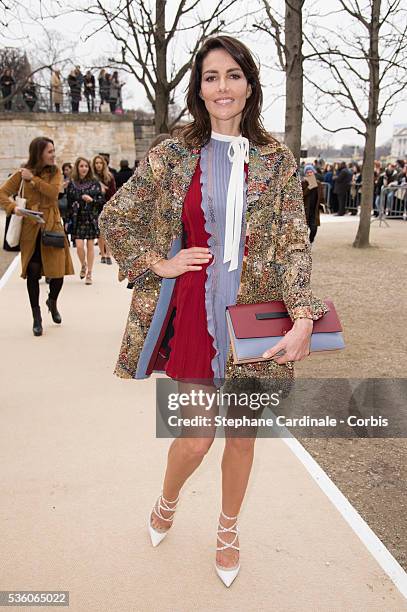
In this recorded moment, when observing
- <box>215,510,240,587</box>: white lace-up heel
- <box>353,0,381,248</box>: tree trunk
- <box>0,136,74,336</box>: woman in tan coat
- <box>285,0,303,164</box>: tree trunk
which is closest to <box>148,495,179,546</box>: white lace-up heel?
<box>215,510,240,587</box>: white lace-up heel

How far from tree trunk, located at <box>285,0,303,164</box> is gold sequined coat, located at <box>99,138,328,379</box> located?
254 inches

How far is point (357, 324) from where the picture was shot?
716cm

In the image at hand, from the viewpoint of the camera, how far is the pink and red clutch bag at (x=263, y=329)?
7.13 ft

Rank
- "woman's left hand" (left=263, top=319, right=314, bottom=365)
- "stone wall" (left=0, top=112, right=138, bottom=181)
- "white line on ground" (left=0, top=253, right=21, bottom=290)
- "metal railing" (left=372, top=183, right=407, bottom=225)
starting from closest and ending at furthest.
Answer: "woman's left hand" (left=263, top=319, right=314, bottom=365), "white line on ground" (left=0, top=253, right=21, bottom=290), "metal railing" (left=372, top=183, right=407, bottom=225), "stone wall" (left=0, top=112, right=138, bottom=181)

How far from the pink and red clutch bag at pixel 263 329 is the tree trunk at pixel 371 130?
11.6m

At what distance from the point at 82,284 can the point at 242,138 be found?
708 cm

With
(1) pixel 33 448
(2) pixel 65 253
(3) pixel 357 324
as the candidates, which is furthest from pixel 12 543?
(3) pixel 357 324

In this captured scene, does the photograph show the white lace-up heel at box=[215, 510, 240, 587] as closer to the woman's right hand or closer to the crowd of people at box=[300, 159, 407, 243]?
the woman's right hand

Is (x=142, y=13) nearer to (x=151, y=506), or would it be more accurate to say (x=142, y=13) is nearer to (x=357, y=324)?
(x=357, y=324)

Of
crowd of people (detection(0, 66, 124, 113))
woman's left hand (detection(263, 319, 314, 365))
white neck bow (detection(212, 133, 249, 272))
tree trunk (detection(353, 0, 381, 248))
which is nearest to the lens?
woman's left hand (detection(263, 319, 314, 365))

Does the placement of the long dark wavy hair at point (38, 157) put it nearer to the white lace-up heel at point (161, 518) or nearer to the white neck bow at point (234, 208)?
the white neck bow at point (234, 208)

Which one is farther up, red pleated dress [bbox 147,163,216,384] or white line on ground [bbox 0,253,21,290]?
red pleated dress [bbox 147,163,216,384]

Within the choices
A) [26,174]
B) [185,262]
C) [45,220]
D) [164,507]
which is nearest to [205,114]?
[185,262]

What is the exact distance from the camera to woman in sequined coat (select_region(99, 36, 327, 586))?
92.2 inches
